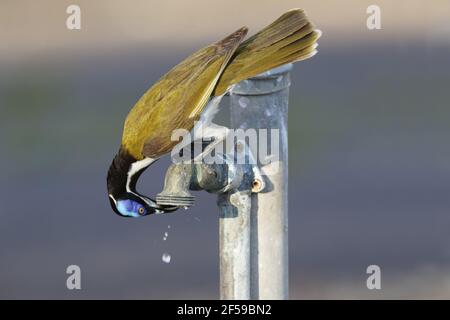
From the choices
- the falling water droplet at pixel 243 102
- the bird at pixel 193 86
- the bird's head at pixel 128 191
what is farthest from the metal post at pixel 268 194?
the bird at pixel 193 86

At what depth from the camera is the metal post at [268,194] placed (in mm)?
3547

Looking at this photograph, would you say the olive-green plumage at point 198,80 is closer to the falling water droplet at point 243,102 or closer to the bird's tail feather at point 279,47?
the bird's tail feather at point 279,47

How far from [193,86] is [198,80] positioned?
36 mm

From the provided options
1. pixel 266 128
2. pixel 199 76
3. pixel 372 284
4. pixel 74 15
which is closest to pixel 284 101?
pixel 266 128

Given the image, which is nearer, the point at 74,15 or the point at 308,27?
the point at 308,27

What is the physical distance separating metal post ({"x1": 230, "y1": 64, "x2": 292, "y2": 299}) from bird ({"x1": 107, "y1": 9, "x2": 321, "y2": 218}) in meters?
0.55

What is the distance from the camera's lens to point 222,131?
409cm

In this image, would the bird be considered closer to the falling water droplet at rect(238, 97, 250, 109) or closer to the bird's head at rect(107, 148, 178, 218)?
the bird's head at rect(107, 148, 178, 218)

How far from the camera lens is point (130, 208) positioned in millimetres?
4012

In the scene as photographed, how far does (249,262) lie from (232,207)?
0.72 ft

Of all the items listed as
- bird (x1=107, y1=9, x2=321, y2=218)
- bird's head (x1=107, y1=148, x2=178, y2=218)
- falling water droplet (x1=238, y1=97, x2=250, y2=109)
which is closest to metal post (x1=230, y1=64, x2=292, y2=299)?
falling water droplet (x1=238, y1=97, x2=250, y2=109)

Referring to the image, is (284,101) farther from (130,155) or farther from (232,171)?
(130,155)

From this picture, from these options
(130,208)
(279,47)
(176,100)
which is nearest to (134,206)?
(130,208)

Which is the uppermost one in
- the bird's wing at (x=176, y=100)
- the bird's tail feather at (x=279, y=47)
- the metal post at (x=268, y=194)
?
the bird's tail feather at (x=279, y=47)
